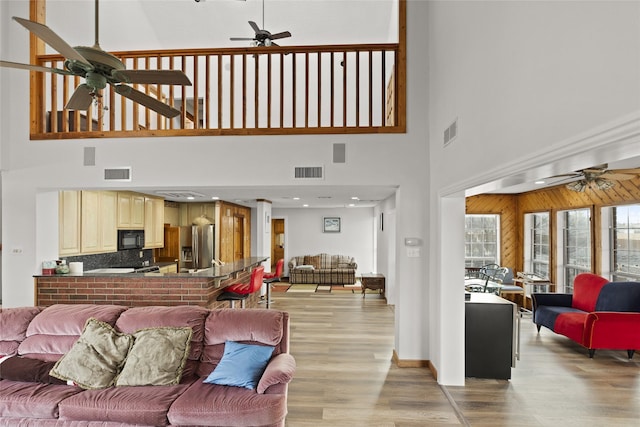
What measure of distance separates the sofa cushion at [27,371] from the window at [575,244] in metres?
7.47

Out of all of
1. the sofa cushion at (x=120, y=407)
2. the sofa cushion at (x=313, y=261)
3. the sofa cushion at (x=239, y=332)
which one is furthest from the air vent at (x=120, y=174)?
the sofa cushion at (x=313, y=261)

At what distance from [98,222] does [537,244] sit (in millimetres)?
8368

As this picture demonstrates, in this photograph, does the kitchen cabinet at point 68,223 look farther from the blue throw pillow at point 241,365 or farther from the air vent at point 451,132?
the air vent at point 451,132

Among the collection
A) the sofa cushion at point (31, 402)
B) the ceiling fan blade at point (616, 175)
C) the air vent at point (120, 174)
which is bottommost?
the sofa cushion at point (31, 402)

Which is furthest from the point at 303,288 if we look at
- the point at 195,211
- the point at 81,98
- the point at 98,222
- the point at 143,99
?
the point at 81,98

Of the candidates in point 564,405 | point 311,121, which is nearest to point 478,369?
point 564,405

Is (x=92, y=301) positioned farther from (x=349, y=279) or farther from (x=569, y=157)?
(x=349, y=279)

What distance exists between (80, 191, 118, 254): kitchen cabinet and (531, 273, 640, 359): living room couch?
268 inches

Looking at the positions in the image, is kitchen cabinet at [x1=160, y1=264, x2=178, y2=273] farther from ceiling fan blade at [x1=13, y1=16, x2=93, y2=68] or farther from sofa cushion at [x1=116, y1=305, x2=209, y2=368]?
ceiling fan blade at [x1=13, y1=16, x2=93, y2=68]

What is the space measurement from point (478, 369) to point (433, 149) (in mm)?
2457

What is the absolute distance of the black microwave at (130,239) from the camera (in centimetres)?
629

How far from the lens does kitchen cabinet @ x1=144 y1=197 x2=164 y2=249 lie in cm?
720

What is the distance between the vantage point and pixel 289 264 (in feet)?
37.4

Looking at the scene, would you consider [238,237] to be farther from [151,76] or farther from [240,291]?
[151,76]
